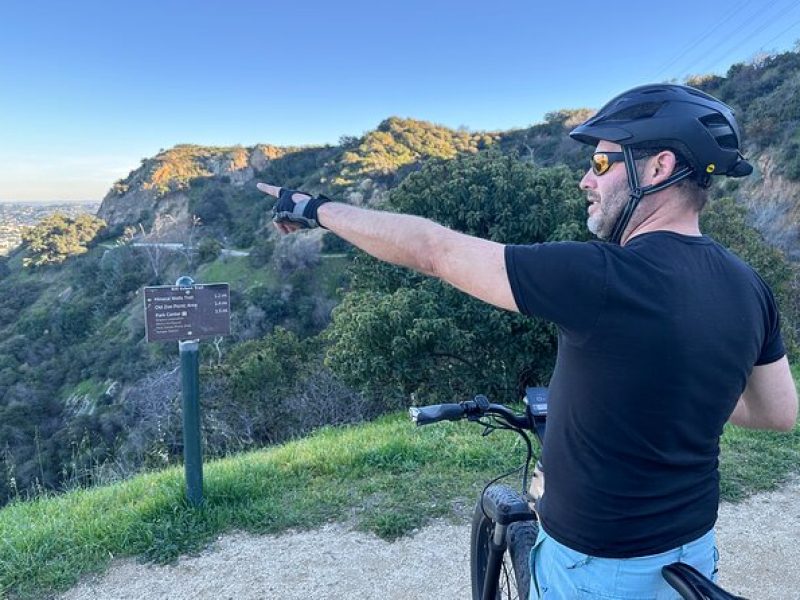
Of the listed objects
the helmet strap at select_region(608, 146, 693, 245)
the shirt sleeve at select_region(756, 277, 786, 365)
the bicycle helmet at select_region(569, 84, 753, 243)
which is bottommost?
the shirt sleeve at select_region(756, 277, 786, 365)

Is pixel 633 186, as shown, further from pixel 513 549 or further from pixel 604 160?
pixel 513 549

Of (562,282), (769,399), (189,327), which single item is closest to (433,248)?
(562,282)

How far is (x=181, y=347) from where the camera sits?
371cm

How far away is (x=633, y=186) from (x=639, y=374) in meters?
0.42

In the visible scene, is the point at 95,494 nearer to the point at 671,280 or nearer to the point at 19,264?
the point at 671,280

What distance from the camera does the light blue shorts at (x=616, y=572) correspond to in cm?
123

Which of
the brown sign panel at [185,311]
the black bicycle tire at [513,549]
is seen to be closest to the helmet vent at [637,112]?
the black bicycle tire at [513,549]

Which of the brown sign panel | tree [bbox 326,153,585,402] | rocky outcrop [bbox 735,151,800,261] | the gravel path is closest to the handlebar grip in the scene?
the gravel path

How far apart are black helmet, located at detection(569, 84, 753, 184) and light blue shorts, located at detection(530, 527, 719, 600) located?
32.6 inches

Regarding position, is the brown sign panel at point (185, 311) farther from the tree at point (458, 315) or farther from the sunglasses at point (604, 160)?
the tree at point (458, 315)

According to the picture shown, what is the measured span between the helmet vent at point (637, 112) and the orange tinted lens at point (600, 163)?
0.31ft

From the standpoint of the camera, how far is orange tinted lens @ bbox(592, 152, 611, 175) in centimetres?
130

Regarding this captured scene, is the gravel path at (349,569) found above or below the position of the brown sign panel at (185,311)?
below

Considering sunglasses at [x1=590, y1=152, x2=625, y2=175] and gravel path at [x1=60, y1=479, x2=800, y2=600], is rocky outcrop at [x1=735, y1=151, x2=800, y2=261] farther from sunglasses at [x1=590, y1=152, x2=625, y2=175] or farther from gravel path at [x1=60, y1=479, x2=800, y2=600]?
sunglasses at [x1=590, y1=152, x2=625, y2=175]
